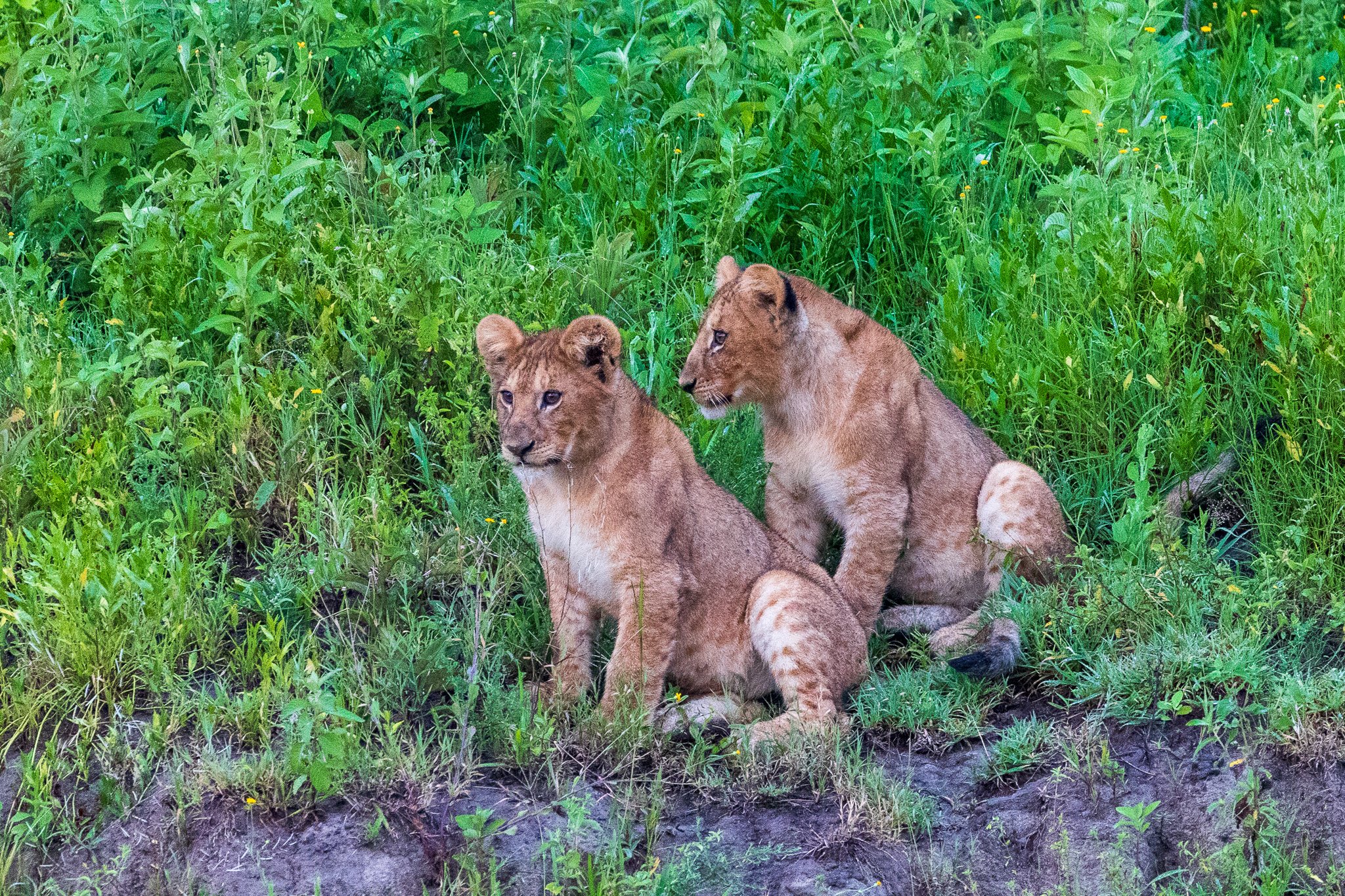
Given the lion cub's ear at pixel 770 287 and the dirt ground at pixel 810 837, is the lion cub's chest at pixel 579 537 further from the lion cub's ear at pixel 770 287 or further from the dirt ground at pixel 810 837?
the lion cub's ear at pixel 770 287

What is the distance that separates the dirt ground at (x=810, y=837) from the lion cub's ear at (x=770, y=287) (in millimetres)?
1989

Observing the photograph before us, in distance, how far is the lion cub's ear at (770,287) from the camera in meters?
5.72

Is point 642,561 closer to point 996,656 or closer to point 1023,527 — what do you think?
point 996,656

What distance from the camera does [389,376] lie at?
6.33 meters

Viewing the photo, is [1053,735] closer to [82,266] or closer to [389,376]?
[389,376]

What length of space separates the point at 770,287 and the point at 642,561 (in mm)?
1297

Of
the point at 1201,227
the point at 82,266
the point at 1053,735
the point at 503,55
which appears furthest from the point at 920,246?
the point at 82,266

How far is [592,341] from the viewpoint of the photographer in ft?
16.6

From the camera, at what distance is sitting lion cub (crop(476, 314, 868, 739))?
16.6 ft

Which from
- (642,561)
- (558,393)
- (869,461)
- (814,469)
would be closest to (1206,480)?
(869,461)

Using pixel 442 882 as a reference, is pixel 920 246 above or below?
above

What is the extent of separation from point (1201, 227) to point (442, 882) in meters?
4.57

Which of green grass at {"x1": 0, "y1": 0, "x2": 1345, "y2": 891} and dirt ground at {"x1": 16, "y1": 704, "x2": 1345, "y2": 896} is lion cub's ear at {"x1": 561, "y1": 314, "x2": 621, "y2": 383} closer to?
green grass at {"x1": 0, "y1": 0, "x2": 1345, "y2": 891}

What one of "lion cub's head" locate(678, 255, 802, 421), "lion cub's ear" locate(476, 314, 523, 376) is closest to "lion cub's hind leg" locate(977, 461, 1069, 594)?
"lion cub's head" locate(678, 255, 802, 421)
